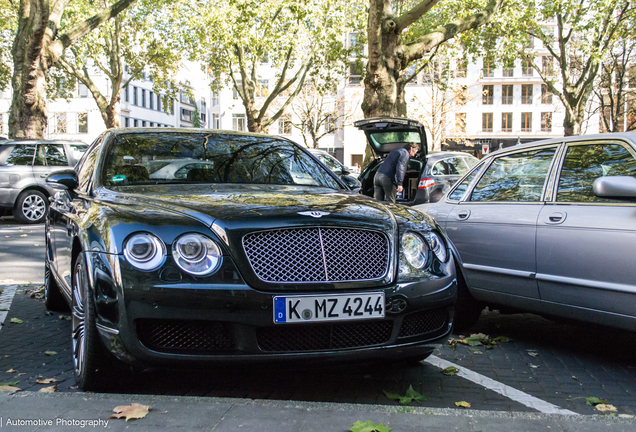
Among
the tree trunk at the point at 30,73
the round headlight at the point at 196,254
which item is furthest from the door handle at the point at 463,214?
the tree trunk at the point at 30,73

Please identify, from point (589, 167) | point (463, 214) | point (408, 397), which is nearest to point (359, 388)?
point (408, 397)

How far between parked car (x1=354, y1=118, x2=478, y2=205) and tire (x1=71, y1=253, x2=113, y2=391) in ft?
30.0

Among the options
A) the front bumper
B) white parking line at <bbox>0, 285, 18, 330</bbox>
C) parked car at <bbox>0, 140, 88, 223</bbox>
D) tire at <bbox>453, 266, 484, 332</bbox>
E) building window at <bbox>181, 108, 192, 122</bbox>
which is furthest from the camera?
building window at <bbox>181, 108, 192, 122</bbox>

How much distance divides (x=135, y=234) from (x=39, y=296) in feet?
13.1

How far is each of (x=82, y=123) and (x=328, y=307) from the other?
221ft

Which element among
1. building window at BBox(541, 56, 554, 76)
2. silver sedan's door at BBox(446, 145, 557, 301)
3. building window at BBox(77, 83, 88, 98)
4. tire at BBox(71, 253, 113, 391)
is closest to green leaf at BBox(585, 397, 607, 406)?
silver sedan's door at BBox(446, 145, 557, 301)

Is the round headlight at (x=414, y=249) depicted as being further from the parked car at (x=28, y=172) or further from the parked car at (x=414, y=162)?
the parked car at (x=28, y=172)

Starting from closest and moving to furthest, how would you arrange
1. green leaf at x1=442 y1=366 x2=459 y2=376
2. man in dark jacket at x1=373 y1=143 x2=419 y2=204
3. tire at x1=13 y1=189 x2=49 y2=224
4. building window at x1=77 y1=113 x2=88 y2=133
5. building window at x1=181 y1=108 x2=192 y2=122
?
green leaf at x1=442 y1=366 x2=459 y2=376
man in dark jacket at x1=373 y1=143 x2=419 y2=204
tire at x1=13 y1=189 x2=49 y2=224
building window at x1=77 y1=113 x2=88 y2=133
building window at x1=181 y1=108 x2=192 y2=122

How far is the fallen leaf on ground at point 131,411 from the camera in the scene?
9.09ft

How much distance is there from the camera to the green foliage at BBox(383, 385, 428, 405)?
137 inches

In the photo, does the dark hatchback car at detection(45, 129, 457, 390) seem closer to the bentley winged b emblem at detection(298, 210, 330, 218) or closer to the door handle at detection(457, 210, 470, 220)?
the bentley winged b emblem at detection(298, 210, 330, 218)

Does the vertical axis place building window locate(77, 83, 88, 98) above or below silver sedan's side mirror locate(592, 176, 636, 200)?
above

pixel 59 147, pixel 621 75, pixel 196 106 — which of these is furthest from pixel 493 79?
pixel 59 147

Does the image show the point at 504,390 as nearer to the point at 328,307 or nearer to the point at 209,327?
the point at 328,307
